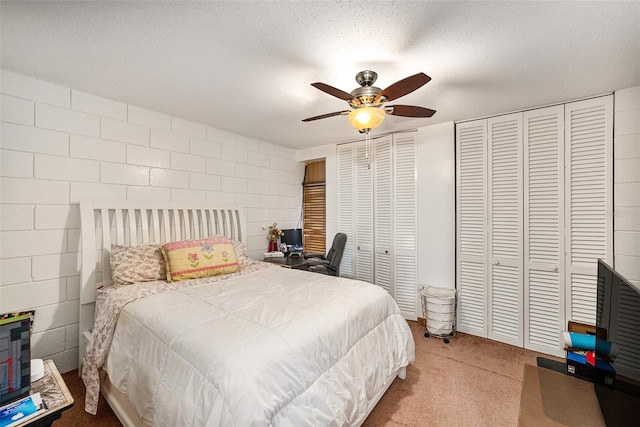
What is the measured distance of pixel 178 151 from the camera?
298 centimetres

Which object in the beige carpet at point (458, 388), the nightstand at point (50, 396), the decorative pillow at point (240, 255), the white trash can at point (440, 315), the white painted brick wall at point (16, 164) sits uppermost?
the white painted brick wall at point (16, 164)

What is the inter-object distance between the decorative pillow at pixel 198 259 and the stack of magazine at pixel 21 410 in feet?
4.06

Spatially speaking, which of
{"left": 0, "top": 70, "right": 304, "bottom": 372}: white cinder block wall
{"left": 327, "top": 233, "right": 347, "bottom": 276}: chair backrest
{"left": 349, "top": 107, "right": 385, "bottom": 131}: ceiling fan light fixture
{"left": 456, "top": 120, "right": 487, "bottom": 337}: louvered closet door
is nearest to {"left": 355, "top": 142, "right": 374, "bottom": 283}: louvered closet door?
{"left": 327, "top": 233, "right": 347, "bottom": 276}: chair backrest

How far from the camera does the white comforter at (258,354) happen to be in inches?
44.1

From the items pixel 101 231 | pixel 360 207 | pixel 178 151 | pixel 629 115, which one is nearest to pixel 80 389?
pixel 101 231

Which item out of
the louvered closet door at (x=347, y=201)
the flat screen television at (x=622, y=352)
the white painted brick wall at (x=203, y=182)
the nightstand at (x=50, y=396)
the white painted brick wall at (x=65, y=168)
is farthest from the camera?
the louvered closet door at (x=347, y=201)

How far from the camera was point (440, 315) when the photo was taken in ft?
9.53

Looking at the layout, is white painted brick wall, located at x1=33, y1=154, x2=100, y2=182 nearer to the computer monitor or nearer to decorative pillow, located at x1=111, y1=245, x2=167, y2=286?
decorative pillow, located at x1=111, y1=245, x2=167, y2=286

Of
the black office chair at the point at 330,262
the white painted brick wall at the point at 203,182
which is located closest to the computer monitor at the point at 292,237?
the black office chair at the point at 330,262

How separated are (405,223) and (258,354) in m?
2.69

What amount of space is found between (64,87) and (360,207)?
330 cm

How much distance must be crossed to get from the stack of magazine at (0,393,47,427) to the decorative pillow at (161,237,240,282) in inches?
48.7

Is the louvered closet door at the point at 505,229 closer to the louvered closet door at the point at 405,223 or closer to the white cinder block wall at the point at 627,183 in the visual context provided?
the white cinder block wall at the point at 627,183

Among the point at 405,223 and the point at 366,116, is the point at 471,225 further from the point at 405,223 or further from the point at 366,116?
the point at 366,116
